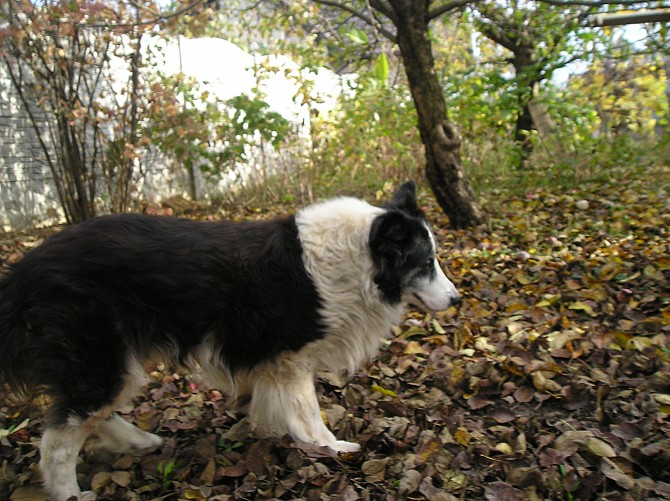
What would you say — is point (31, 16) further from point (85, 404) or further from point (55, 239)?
point (85, 404)

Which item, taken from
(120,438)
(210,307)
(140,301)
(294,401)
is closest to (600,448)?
(294,401)

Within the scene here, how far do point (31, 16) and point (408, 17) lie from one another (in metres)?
3.94

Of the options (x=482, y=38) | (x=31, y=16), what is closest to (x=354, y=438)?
(x=31, y=16)

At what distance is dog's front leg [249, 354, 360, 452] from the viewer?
3.03 meters

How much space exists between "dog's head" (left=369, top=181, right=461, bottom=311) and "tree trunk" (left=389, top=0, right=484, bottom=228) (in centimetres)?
314

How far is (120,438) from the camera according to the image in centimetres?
308

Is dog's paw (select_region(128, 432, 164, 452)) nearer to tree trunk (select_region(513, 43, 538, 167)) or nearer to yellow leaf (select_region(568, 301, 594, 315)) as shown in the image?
yellow leaf (select_region(568, 301, 594, 315))

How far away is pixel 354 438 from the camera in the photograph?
3166mm

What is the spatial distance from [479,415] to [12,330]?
2465 millimetres

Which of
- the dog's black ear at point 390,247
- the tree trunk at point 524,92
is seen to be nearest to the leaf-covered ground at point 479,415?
the dog's black ear at point 390,247

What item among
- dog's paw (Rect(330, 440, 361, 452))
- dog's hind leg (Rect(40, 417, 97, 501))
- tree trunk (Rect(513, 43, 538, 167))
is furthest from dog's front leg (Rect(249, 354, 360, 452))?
tree trunk (Rect(513, 43, 538, 167))

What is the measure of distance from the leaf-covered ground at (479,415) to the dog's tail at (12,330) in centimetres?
55

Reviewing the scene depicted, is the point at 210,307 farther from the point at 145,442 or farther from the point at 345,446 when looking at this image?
the point at 345,446

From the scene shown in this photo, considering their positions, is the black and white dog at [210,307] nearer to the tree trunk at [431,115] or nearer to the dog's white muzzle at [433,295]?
the dog's white muzzle at [433,295]
